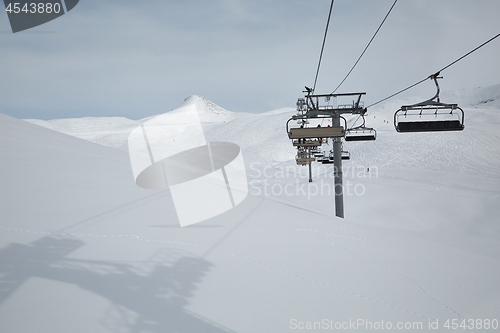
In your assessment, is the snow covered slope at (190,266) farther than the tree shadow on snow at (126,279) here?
Yes

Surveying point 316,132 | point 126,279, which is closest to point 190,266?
point 126,279

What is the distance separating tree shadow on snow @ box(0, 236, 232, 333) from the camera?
11.1ft

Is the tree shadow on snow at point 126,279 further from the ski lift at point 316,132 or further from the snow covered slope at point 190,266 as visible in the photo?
the ski lift at point 316,132

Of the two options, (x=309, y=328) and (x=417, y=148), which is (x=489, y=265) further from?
(x=417, y=148)

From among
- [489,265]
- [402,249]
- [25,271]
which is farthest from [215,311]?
[489,265]

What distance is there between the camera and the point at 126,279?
405cm

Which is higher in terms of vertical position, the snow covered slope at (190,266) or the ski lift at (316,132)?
the ski lift at (316,132)

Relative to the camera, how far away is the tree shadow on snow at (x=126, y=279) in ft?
11.1

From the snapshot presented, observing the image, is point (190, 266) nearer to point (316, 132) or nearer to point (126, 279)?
point (126, 279)

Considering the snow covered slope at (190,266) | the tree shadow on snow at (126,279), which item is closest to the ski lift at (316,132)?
the snow covered slope at (190,266)

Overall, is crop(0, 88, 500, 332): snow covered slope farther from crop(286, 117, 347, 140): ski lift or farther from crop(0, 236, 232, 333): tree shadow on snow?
crop(286, 117, 347, 140): ski lift

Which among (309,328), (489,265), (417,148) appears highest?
(309,328)

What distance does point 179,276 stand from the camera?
437 cm

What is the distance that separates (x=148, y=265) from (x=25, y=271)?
58.8 inches
